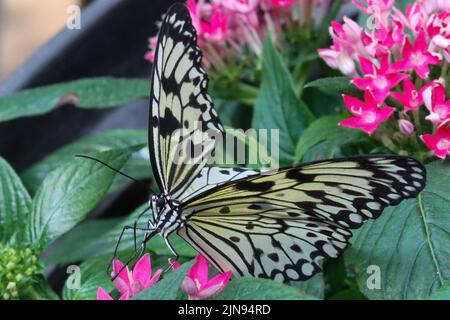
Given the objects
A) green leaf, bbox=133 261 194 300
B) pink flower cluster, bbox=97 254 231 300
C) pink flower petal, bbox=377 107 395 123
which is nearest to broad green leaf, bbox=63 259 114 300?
pink flower cluster, bbox=97 254 231 300

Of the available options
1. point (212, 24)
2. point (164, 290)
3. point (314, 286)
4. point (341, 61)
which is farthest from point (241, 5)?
point (164, 290)

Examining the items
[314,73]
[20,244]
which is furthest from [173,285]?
[314,73]

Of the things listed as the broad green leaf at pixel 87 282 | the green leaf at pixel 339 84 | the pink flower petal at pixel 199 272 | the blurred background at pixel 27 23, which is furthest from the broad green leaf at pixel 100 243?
the blurred background at pixel 27 23

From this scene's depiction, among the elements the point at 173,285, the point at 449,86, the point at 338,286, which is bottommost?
the point at 338,286

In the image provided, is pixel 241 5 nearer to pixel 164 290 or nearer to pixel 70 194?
pixel 70 194

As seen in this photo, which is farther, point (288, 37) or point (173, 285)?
point (288, 37)

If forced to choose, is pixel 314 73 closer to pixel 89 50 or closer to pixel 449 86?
pixel 89 50
